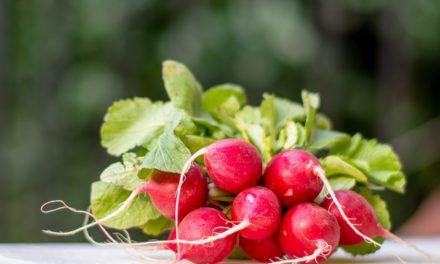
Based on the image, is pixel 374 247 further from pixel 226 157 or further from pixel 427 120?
pixel 427 120

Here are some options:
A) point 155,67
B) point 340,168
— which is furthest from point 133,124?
point 155,67

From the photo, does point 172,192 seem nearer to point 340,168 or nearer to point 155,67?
point 340,168

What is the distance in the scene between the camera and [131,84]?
2713 millimetres

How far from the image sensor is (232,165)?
0.83 meters

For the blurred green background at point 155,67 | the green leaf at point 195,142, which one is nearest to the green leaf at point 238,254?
the green leaf at point 195,142

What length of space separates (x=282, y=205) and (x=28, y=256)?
32cm

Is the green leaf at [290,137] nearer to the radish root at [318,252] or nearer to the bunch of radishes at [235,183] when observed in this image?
the bunch of radishes at [235,183]

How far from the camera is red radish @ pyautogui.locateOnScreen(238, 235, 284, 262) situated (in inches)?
33.7

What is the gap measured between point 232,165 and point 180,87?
0.22 meters

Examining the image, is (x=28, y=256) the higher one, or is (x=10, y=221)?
(x=28, y=256)

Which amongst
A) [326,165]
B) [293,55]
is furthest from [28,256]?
[293,55]

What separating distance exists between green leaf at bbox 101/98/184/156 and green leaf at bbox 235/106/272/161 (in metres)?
0.11

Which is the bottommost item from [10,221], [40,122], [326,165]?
[10,221]

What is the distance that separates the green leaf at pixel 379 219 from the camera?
949 millimetres
